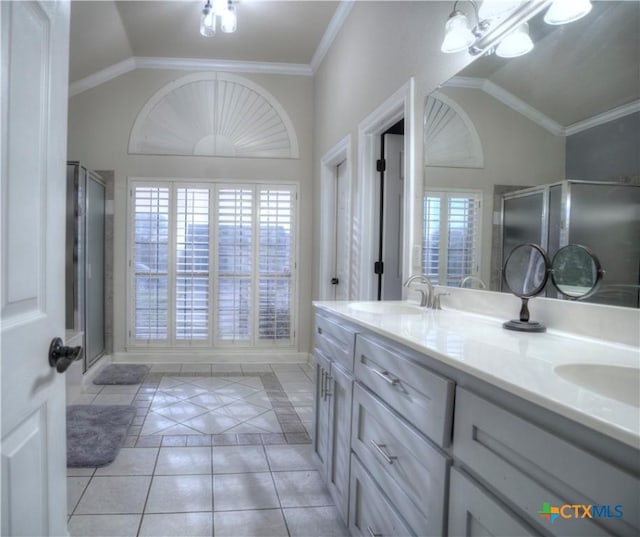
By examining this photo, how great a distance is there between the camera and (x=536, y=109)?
1.45 metres

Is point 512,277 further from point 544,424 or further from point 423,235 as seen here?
point 544,424

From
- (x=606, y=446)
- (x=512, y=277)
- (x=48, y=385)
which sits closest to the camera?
(x=606, y=446)

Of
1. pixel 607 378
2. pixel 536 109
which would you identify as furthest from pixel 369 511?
pixel 536 109

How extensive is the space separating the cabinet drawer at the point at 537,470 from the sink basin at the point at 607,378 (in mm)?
212

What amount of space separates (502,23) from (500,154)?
1.53 feet

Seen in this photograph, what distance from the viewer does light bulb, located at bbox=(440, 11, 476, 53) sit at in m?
1.69

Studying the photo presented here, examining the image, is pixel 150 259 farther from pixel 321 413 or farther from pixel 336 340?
pixel 336 340

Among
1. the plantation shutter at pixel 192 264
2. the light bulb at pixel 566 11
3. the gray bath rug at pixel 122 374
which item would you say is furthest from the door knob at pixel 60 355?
the plantation shutter at pixel 192 264

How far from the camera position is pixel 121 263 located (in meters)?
4.25

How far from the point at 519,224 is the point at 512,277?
190 mm

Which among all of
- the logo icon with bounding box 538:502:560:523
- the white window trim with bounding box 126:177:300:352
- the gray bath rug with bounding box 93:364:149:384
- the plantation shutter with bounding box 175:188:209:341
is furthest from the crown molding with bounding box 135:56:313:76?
the logo icon with bounding box 538:502:560:523

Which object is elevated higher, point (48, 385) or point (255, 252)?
point (255, 252)

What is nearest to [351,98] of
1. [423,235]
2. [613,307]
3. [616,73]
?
[423,235]

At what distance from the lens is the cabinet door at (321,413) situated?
1930 mm
